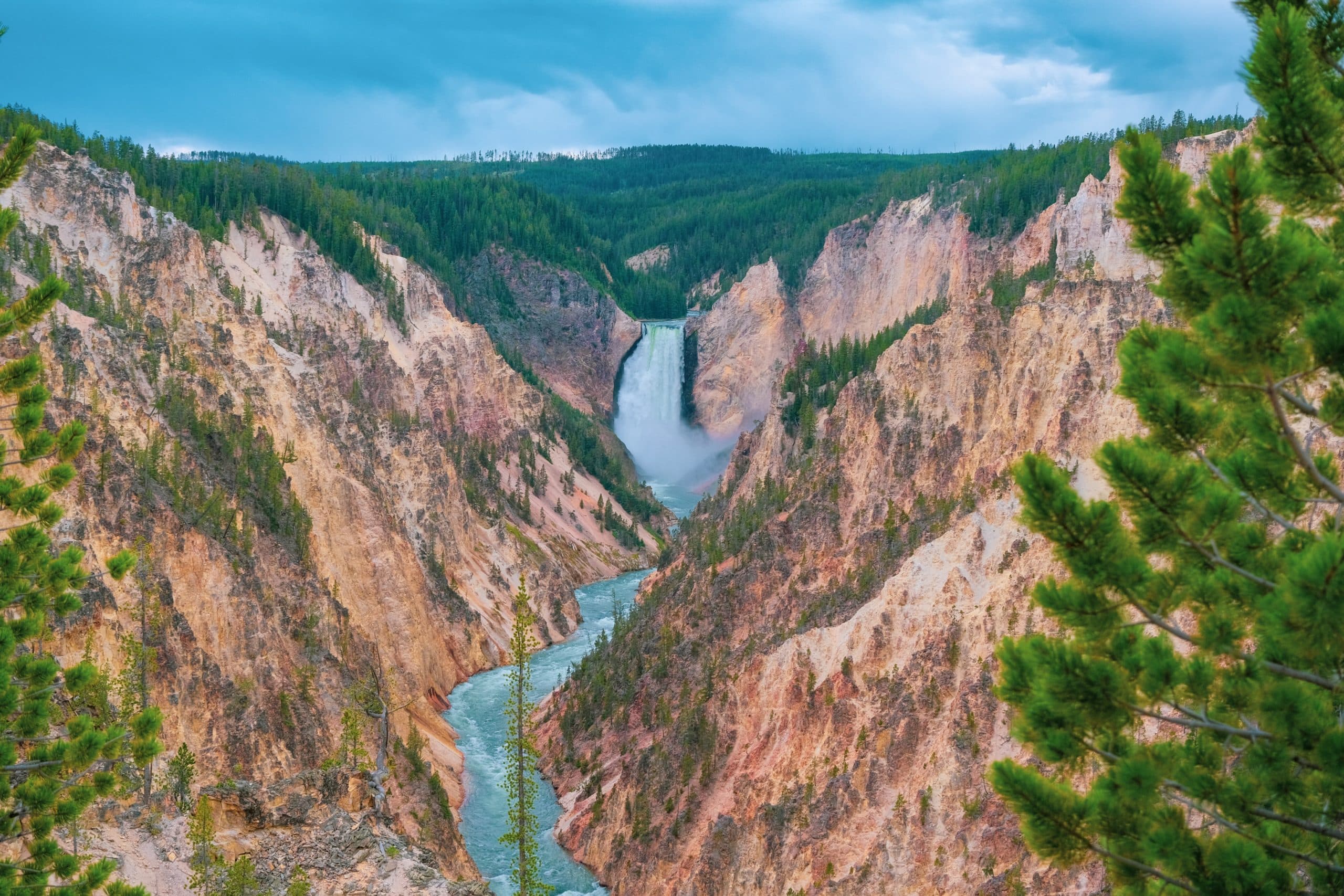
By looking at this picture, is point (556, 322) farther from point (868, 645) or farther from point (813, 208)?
point (868, 645)

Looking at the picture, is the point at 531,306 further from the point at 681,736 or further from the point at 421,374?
the point at 681,736

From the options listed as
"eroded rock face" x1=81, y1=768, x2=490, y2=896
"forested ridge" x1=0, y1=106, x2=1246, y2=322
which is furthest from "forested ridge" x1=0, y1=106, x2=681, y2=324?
"eroded rock face" x1=81, y1=768, x2=490, y2=896

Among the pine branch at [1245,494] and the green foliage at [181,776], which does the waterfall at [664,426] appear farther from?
the pine branch at [1245,494]

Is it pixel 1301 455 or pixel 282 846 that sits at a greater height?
pixel 1301 455

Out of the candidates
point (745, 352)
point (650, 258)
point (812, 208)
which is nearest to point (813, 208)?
point (812, 208)

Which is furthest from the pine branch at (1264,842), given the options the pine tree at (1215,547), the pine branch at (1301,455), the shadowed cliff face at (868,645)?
the shadowed cliff face at (868,645)

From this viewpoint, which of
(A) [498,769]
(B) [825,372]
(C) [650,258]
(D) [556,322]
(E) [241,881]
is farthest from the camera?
(C) [650,258]

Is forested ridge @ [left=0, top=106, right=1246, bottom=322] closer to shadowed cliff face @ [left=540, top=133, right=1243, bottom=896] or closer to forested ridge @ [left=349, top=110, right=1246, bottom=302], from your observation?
forested ridge @ [left=349, top=110, right=1246, bottom=302]

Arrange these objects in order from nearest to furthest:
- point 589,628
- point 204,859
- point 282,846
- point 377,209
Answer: point 204,859, point 282,846, point 589,628, point 377,209
